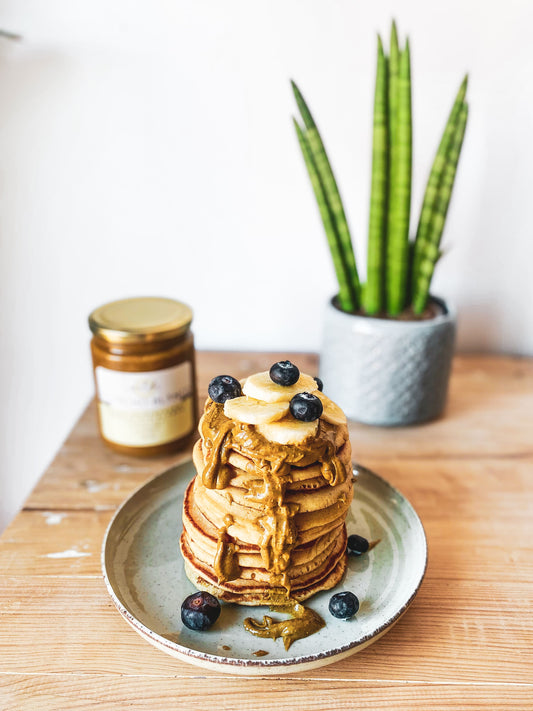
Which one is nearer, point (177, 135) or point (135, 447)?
point (135, 447)

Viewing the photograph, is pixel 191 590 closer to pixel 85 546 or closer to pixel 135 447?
pixel 85 546

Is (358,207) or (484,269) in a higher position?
(358,207)

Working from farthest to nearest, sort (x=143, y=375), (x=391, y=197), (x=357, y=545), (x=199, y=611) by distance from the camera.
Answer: (x=391, y=197) → (x=143, y=375) → (x=357, y=545) → (x=199, y=611)

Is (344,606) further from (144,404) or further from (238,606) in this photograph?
(144,404)

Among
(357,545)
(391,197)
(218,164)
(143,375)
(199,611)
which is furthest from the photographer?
(218,164)

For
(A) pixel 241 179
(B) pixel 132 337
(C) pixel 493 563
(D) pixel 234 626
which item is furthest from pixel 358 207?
(D) pixel 234 626

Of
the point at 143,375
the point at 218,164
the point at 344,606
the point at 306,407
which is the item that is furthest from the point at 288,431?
the point at 218,164
